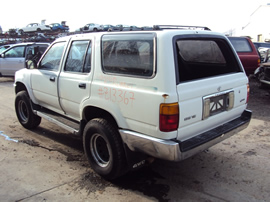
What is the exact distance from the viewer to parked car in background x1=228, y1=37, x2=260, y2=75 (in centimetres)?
864

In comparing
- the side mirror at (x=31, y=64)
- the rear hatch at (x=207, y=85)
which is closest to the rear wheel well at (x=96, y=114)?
the rear hatch at (x=207, y=85)

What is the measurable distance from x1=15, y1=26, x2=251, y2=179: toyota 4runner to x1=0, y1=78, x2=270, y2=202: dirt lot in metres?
0.32

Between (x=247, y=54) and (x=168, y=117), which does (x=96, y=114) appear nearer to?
(x=168, y=117)

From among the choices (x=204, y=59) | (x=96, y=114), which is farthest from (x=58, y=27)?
(x=96, y=114)

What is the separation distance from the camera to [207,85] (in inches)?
115

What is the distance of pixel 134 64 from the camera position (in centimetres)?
290

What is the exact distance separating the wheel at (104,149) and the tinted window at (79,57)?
824 millimetres

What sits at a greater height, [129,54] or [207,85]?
[129,54]

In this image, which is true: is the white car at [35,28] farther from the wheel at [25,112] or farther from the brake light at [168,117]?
the brake light at [168,117]

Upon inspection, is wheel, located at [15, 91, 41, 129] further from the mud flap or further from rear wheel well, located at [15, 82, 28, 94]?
the mud flap

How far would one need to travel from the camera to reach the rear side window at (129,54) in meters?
2.77

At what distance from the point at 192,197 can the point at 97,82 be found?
1.82 m

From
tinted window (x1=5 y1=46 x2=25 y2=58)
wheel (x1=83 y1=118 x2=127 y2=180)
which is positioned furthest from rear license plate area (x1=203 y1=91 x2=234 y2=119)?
tinted window (x1=5 y1=46 x2=25 y2=58)

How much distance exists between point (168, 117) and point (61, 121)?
2209 millimetres
